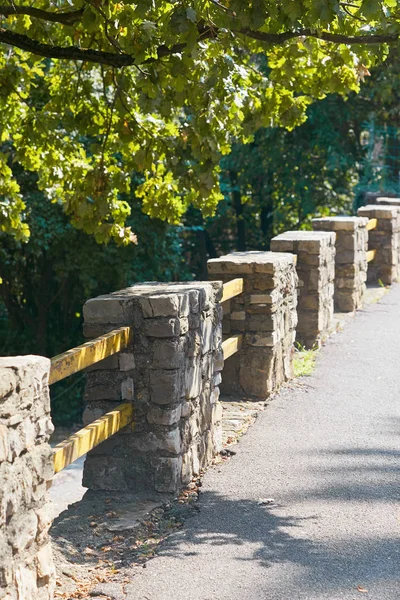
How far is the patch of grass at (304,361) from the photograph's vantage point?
32.4 ft

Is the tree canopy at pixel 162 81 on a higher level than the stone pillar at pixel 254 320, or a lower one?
higher

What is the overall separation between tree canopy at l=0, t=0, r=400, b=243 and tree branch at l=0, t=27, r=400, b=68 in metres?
0.01

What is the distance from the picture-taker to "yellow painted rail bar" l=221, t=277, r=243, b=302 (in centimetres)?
791

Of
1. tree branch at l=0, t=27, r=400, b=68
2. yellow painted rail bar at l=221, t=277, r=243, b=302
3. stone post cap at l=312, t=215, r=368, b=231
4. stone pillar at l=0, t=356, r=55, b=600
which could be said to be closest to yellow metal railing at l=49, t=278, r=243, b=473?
stone pillar at l=0, t=356, r=55, b=600

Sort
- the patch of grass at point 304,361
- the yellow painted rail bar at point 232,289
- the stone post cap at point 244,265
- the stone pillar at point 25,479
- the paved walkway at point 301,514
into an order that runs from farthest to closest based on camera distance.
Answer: the patch of grass at point 304,361
the stone post cap at point 244,265
the yellow painted rail bar at point 232,289
the paved walkway at point 301,514
the stone pillar at point 25,479

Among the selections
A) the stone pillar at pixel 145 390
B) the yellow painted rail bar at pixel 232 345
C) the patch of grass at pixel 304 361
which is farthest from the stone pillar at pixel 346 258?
→ the stone pillar at pixel 145 390

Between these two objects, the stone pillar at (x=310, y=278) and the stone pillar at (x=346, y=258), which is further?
the stone pillar at (x=346, y=258)

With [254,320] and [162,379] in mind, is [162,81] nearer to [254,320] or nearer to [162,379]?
[254,320]

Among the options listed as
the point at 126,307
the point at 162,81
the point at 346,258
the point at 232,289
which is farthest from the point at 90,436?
the point at 346,258

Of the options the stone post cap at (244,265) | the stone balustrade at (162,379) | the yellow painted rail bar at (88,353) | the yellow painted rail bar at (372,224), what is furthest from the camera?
the yellow painted rail bar at (372,224)

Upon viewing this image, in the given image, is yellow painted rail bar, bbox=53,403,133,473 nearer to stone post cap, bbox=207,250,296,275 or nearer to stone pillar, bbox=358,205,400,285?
stone post cap, bbox=207,250,296,275

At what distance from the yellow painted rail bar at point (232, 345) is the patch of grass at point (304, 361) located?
1314 millimetres

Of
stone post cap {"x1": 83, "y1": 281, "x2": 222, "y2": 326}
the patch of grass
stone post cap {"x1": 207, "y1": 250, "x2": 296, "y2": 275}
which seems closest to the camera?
stone post cap {"x1": 83, "y1": 281, "x2": 222, "y2": 326}

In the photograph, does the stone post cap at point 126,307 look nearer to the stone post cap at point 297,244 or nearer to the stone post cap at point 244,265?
the stone post cap at point 244,265
